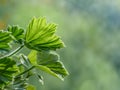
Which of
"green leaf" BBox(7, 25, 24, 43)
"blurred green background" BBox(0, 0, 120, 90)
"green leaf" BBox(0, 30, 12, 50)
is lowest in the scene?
"green leaf" BBox(0, 30, 12, 50)

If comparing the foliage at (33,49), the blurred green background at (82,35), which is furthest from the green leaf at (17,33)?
the blurred green background at (82,35)

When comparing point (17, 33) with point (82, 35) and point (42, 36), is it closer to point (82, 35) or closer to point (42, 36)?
point (42, 36)

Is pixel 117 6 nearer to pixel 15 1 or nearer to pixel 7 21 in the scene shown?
pixel 15 1

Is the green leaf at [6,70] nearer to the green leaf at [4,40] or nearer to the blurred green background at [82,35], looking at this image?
the green leaf at [4,40]

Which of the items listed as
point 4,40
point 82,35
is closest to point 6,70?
point 4,40

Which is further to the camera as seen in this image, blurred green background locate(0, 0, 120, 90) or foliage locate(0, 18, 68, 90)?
blurred green background locate(0, 0, 120, 90)

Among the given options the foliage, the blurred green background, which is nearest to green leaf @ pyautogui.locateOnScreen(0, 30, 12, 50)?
the foliage

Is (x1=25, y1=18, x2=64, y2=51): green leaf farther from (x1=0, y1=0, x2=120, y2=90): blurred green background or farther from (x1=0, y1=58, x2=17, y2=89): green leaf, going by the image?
(x1=0, y1=0, x2=120, y2=90): blurred green background
